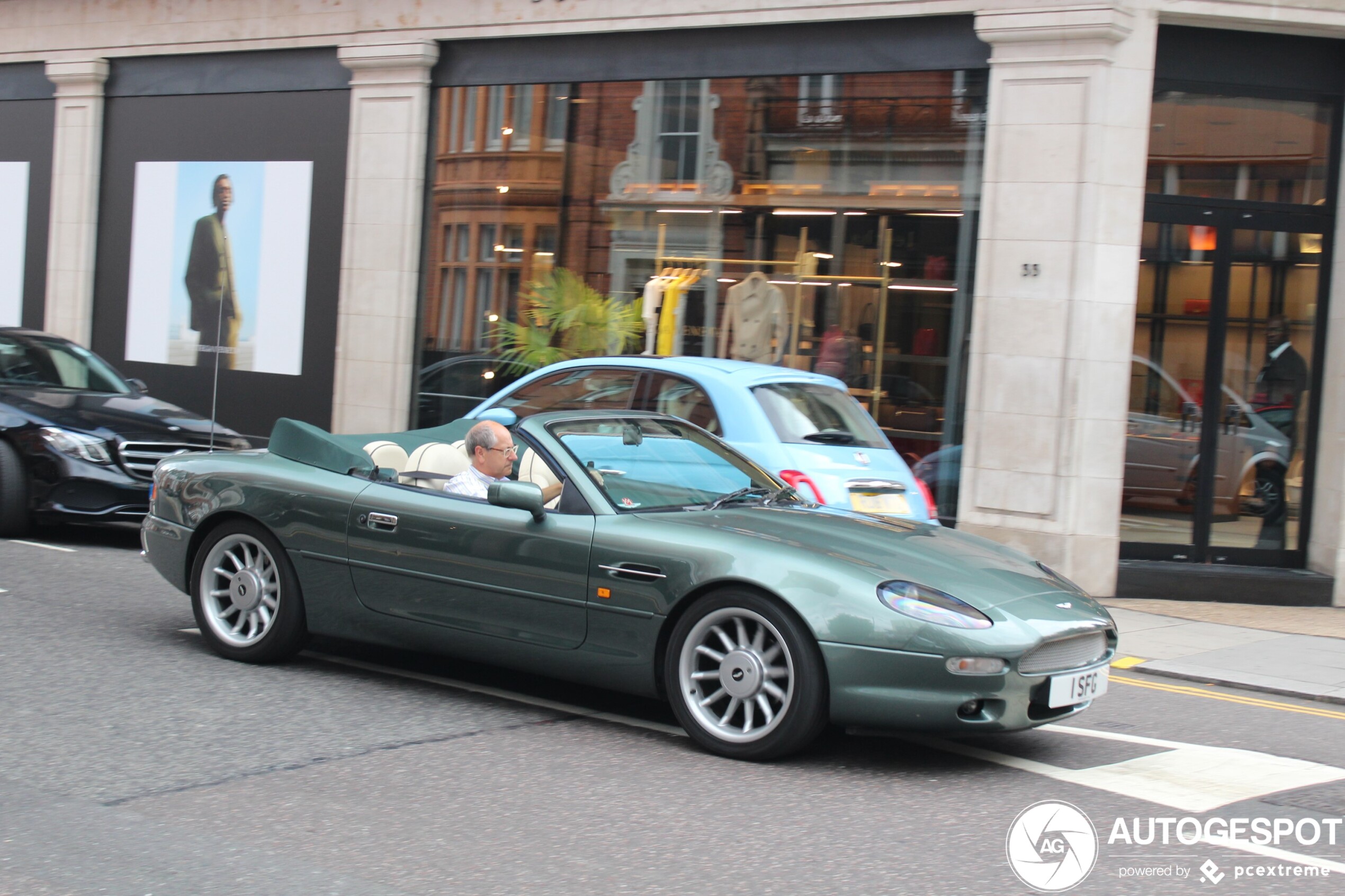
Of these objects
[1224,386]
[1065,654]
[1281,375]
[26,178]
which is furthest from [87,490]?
[26,178]

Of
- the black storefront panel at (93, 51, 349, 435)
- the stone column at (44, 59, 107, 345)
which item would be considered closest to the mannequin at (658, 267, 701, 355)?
the black storefront panel at (93, 51, 349, 435)

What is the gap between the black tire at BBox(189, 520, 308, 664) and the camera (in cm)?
628

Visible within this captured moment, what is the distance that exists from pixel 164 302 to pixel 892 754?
14351 millimetres

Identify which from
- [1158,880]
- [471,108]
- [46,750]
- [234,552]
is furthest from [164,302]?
[1158,880]

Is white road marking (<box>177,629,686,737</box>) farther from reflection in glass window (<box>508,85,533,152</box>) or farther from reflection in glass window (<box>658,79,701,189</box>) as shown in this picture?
reflection in glass window (<box>508,85,533,152</box>)

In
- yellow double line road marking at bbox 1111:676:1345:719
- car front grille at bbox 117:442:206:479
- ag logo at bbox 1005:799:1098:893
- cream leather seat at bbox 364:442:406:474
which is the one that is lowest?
yellow double line road marking at bbox 1111:676:1345:719

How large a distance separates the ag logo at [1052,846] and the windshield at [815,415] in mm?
4361

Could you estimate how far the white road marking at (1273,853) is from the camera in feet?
13.8

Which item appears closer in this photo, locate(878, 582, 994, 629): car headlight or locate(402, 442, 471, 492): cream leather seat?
locate(878, 582, 994, 629): car headlight

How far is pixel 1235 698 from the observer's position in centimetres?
729

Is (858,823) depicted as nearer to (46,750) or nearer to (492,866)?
(492,866)

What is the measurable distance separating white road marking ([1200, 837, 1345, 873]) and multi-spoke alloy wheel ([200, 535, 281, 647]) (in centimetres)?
416

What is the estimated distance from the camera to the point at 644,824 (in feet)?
14.3

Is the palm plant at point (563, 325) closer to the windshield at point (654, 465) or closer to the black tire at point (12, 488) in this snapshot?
the black tire at point (12, 488)
